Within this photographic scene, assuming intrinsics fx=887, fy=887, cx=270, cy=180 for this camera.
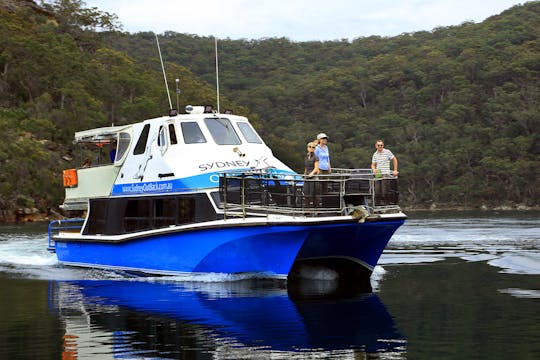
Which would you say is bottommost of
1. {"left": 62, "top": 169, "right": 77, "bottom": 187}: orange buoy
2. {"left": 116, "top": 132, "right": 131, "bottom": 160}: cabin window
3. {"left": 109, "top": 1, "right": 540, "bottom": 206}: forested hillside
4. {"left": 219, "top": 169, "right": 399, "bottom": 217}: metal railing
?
{"left": 219, "top": 169, "right": 399, "bottom": 217}: metal railing

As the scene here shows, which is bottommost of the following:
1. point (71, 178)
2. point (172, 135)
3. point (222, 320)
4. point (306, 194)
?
point (222, 320)

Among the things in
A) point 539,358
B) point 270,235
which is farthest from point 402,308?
point 539,358

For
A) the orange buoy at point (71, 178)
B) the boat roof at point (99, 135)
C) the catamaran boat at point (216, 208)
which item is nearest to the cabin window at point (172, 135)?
the catamaran boat at point (216, 208)

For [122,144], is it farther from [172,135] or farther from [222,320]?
[222,320]

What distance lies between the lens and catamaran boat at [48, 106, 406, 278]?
16422 millimetres

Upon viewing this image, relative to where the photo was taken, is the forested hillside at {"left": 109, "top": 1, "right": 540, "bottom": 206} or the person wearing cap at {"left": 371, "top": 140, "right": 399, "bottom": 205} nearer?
the person wearing cap at {"left": 371, "top": 140, "right": 399, "bottom": 205}

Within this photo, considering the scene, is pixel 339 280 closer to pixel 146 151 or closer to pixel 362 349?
pixel 146 151

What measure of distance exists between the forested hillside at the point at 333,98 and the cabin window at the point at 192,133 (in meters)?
41.1

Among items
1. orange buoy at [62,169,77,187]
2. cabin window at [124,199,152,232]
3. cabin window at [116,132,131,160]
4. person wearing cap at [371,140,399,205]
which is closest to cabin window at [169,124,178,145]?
cabin window at [124,199,152,232]

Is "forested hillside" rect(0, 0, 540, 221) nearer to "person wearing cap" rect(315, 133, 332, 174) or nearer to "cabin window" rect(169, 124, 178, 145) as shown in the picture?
"cabin window" rect(169, 124, 178, 145)

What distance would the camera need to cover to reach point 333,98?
12250 centimetres

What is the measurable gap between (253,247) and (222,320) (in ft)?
11.5

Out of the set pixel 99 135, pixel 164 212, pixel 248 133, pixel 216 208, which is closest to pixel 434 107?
pixel 99 135

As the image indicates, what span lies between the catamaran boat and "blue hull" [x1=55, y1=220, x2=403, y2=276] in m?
0.03
